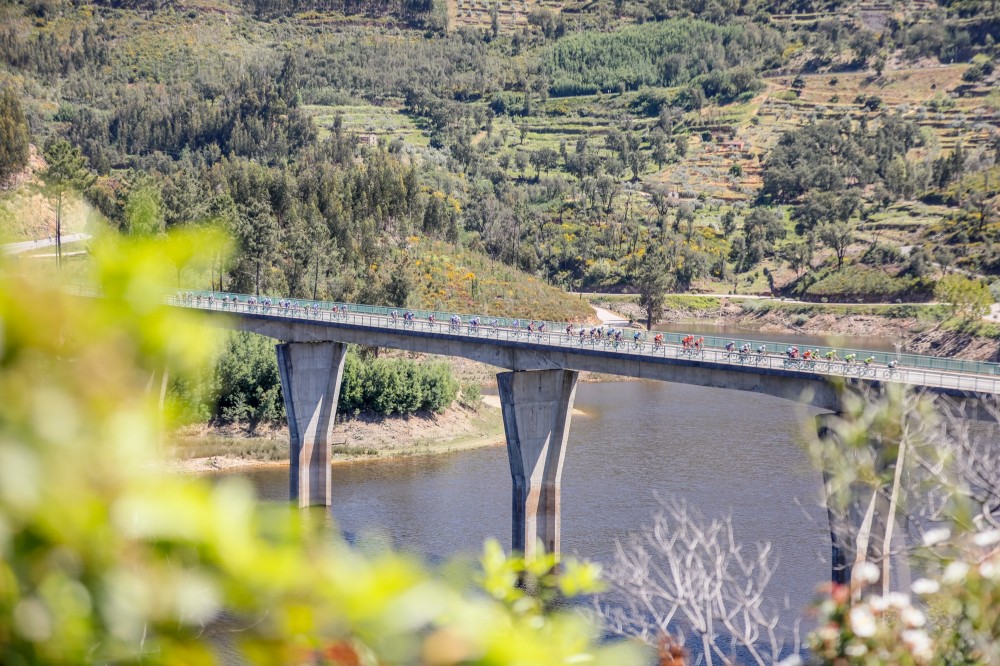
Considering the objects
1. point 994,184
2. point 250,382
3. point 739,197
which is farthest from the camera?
point 739,197

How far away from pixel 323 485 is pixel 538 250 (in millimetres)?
101566

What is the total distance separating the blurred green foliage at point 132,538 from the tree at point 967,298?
397 ft

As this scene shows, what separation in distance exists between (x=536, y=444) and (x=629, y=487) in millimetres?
7768

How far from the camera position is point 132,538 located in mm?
3215

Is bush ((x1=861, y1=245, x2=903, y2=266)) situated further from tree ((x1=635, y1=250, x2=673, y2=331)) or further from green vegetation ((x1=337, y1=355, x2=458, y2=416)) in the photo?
green vegetation ((x1=337, y1=355, x2=458, y2=416))

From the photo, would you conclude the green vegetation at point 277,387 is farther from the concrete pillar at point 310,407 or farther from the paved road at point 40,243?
the paved road at point 40,243

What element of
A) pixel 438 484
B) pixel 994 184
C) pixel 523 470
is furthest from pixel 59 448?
pixel 994 184

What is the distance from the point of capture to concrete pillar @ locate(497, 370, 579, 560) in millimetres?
51438

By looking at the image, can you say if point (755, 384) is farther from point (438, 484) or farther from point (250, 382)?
point (250, 382)

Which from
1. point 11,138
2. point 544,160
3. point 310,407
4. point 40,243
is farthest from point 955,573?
point 544,160

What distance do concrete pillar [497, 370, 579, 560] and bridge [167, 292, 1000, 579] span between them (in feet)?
0.15

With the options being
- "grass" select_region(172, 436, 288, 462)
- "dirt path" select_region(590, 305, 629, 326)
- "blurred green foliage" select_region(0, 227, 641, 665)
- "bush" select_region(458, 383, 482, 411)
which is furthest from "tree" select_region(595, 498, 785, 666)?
"dirt path" select_region(590, 305, 629, 326)

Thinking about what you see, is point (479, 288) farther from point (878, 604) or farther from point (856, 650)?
point (856, 650)

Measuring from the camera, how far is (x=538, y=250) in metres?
162
